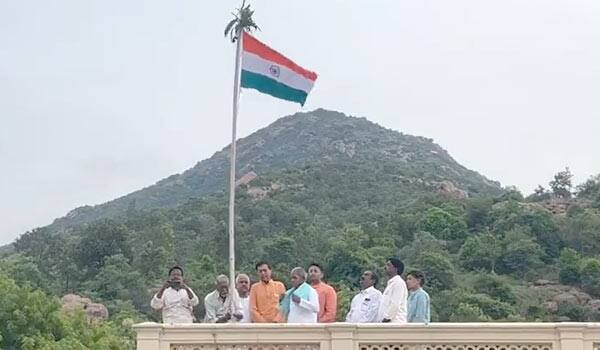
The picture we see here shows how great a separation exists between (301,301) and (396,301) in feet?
3.52

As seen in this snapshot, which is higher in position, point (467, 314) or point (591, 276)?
point (591, 276)

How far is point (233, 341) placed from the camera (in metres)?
10.9

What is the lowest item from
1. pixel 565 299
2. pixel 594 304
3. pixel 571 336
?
pixel 571 336

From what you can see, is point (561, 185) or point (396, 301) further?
point (561, 185)

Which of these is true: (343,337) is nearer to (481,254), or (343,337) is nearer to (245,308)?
(245,308)

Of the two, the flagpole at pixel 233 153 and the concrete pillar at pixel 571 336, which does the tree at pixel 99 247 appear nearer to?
the flagpole at pixel 233 153

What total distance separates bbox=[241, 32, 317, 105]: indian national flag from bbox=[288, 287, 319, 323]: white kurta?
425 centimetres

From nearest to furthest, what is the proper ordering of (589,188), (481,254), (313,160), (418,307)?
(418,307)
(481,254)
(589,188)
(313,160)

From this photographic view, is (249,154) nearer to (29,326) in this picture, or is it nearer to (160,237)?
(160,237)

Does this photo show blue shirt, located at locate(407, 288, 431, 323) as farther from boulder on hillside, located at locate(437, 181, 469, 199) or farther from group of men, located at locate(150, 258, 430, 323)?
boulder on hillside, located at locate(437, 181, 469, 199)

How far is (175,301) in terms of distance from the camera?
38.6 ft

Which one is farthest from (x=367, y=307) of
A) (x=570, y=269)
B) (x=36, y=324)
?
(x=570, y=269)

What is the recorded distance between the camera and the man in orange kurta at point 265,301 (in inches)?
463

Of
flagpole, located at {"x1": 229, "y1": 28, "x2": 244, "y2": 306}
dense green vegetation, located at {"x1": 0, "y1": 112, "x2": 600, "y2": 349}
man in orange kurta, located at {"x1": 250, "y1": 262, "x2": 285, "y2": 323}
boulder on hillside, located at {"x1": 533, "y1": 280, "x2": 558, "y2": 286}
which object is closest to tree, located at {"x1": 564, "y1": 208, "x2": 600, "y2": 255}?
dense green vegetation, located at {"x1": 0, "y1": 112, "x2": 600, "y2": 349}
